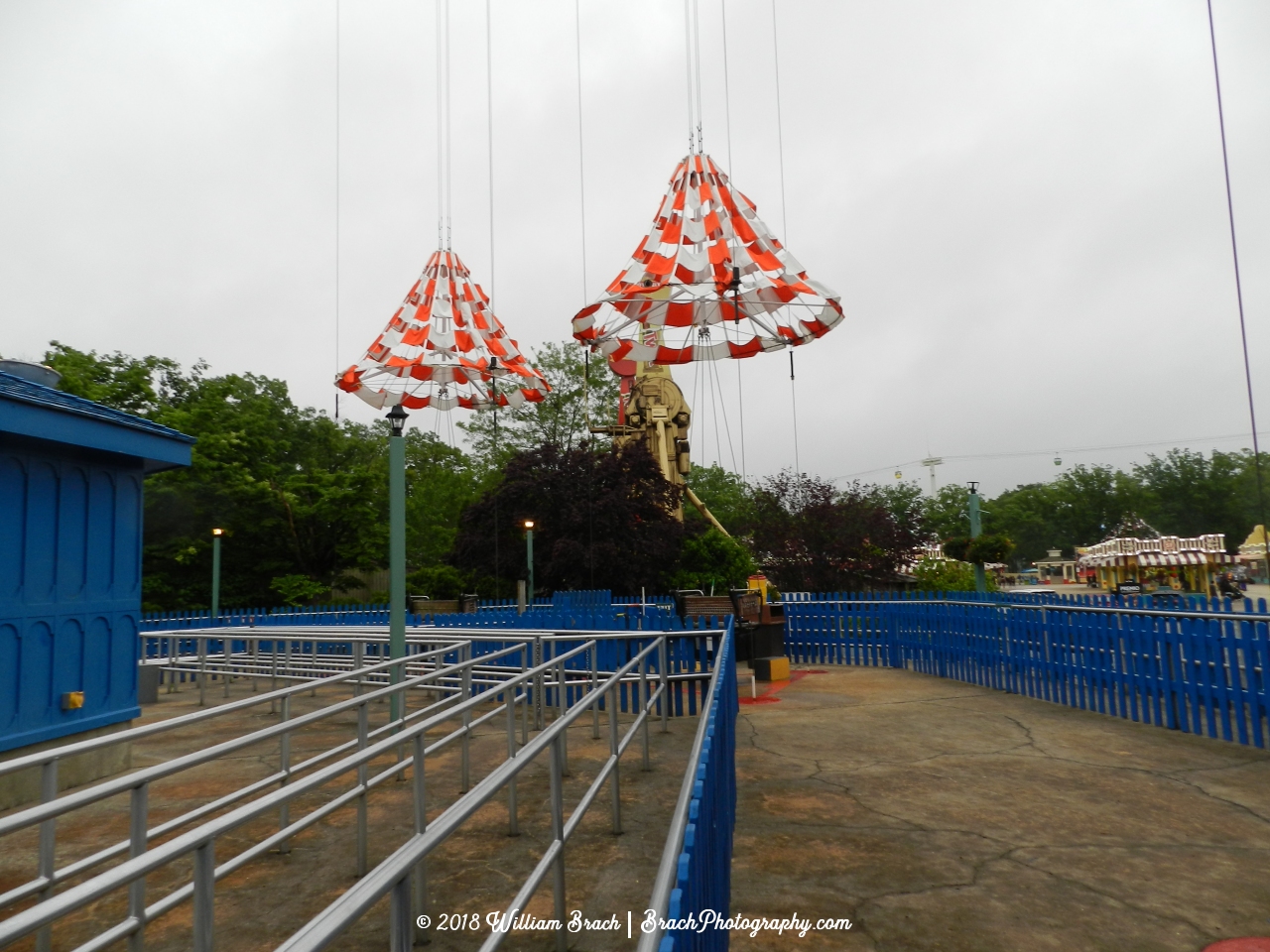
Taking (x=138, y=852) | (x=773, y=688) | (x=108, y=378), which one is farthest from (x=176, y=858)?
(x=108, y=378)

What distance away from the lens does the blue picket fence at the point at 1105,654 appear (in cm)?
800

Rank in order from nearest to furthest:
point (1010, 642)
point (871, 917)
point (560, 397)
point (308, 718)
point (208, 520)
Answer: point (308, 718) → point (871, 917) → point (1010, 642) → point (208, 520) → point (560, 397)

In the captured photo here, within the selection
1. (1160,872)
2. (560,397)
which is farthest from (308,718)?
(560,397)

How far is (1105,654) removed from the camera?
9766 mm

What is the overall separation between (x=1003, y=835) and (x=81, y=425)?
26.6ft

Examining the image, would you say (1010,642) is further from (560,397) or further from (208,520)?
(560,397)

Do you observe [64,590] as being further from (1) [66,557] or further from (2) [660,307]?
(2) [660,307]

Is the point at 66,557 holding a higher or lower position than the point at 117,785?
higher

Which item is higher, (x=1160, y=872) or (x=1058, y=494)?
(x=1058, y=494)

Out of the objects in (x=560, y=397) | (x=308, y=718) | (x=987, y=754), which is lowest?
(x=987, y=754)

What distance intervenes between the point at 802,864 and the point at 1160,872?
205 cm

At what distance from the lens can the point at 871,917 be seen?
14.1 feet

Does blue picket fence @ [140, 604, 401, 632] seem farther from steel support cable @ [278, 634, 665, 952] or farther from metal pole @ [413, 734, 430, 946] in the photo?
steel support cable @ [278, 634, 665, 952]

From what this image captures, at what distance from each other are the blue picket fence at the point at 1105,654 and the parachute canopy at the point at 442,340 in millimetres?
16289
